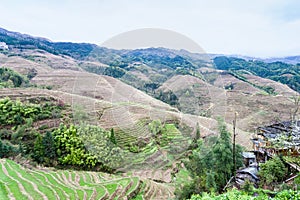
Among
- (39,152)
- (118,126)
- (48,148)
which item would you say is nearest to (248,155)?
(118,126)

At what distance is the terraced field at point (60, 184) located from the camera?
7.75 m

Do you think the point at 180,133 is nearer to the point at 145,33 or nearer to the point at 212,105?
the point at 212,105

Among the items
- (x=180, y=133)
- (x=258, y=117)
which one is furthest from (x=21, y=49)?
(x=180, y=133)

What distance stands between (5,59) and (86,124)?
30885mm

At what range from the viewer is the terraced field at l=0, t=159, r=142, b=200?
25.4 ft

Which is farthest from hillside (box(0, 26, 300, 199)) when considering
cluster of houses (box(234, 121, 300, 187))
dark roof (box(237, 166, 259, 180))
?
cluster of houses (box(234, 121, 300, 187))

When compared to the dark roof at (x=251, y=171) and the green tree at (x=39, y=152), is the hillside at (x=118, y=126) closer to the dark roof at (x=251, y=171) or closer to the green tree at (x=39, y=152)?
the green tree at (x=39, y=152)

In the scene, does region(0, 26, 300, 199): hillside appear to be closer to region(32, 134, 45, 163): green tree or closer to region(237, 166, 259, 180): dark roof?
region(32, 134, 45, 163): green tree

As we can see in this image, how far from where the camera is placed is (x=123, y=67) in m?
6.01

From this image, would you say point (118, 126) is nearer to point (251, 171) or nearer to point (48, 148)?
point (251, 171)

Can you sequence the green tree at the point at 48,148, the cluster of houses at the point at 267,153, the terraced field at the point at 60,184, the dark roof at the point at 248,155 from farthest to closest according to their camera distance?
the green tree at the point at 48,148 < the dark roof at the point at 248,155 < the terraced field at the point at 60,184 < the cluster of houses at the point at 267,153

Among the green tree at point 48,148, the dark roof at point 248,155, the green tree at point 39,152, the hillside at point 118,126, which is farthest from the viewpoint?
the green tree at point 48,148

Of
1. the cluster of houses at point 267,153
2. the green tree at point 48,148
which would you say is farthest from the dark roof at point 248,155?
the green tree at point 48,148

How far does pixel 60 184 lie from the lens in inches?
342
